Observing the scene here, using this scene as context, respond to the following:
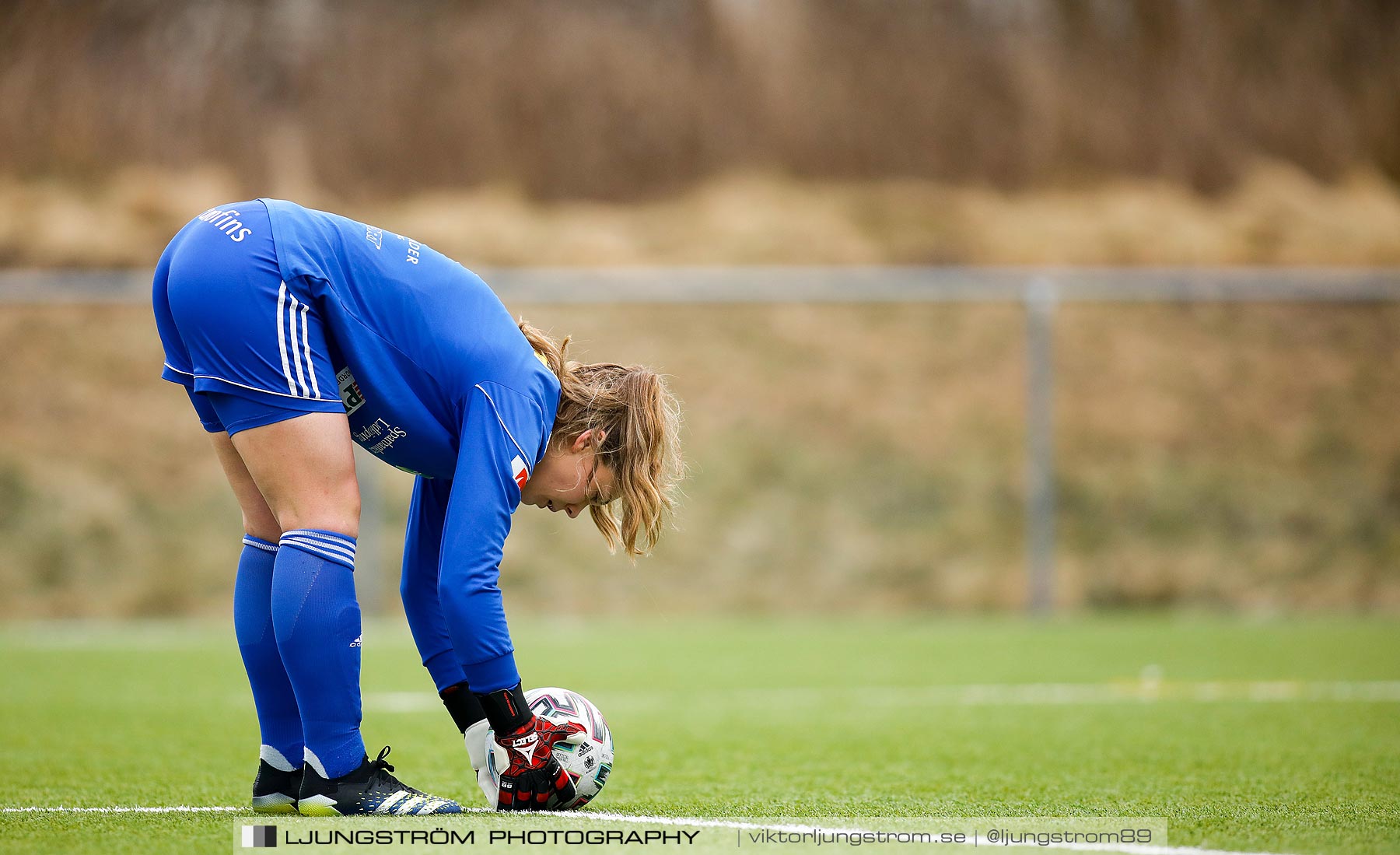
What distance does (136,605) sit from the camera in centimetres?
1052

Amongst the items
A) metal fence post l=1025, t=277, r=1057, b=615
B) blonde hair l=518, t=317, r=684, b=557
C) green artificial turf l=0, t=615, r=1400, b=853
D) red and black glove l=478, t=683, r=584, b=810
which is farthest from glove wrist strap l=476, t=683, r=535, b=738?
metal fence post l=1025, t=277, r=1057, b=615

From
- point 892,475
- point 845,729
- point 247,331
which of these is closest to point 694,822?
point 247,331

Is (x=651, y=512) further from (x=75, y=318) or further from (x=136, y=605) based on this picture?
(x=75, y=318)

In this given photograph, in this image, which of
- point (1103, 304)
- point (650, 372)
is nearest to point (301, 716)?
point (650, 372)

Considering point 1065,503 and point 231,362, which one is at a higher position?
point 231,362

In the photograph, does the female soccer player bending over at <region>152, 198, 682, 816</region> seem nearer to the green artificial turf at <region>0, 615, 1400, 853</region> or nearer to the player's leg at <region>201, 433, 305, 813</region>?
the player's leg at <region>201, 433, 305, 813</region>

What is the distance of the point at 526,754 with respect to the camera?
284 centimetres

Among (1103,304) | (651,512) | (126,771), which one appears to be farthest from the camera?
(1103,304)

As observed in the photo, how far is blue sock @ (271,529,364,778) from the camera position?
2674 mm

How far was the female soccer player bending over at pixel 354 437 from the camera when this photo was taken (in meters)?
2.67

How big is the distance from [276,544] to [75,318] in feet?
33.8

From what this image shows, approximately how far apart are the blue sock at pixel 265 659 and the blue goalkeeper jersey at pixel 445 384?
0.38 m

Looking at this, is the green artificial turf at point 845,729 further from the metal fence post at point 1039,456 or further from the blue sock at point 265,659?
the metal fence post at point 1039,456

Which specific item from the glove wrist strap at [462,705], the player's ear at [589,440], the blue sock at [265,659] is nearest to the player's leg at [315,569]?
the blue sock at [265,659]
